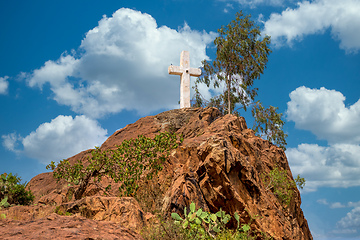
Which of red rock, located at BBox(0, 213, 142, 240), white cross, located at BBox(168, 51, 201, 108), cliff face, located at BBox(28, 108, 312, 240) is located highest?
white cross, located at BBox(168, 51, 201, 108)

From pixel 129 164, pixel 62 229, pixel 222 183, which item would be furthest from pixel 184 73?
pixel 62 229

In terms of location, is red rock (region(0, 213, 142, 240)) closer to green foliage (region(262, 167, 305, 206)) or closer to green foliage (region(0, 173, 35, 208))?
green foliage (region(0, 173, 35, 208))

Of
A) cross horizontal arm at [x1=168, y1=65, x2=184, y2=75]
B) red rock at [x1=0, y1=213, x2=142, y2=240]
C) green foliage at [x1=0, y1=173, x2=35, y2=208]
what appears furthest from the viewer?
cross horizontal arm at [x1=168, y1=65, x2=184, y2=75]

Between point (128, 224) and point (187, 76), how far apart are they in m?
15.8

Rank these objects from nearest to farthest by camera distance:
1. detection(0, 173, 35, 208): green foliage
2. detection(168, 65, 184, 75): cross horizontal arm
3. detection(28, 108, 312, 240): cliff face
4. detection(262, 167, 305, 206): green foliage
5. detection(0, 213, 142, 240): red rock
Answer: detection(0, 213, 142, 240): red rock, detection(28, 108, 312, 240): cliff face, detection(0, 173, 35, 208): green foliage, detection(262, 167, 305, 206): green foliage, detection(168, 65, 184, 75): cross horizontal arm

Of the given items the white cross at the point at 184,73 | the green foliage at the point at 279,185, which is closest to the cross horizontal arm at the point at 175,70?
the white cross at the point at 184,73

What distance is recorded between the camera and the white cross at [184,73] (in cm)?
2366

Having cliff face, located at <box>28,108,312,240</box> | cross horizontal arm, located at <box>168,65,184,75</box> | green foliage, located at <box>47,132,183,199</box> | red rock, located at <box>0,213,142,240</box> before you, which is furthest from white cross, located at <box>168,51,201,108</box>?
red rock, located at <box>0,213,142,240</box>

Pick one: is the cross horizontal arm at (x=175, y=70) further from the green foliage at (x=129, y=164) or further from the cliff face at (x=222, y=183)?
the green foliage at (x=129, y=164)

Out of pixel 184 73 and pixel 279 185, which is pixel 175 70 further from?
pixel 279 185

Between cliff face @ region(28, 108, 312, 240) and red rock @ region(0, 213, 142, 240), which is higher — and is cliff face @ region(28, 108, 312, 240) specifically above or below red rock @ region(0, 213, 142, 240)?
above

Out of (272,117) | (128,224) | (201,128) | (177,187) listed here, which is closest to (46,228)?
(128,224)

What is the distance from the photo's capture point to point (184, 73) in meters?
23.8

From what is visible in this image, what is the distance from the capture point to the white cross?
23.7m
